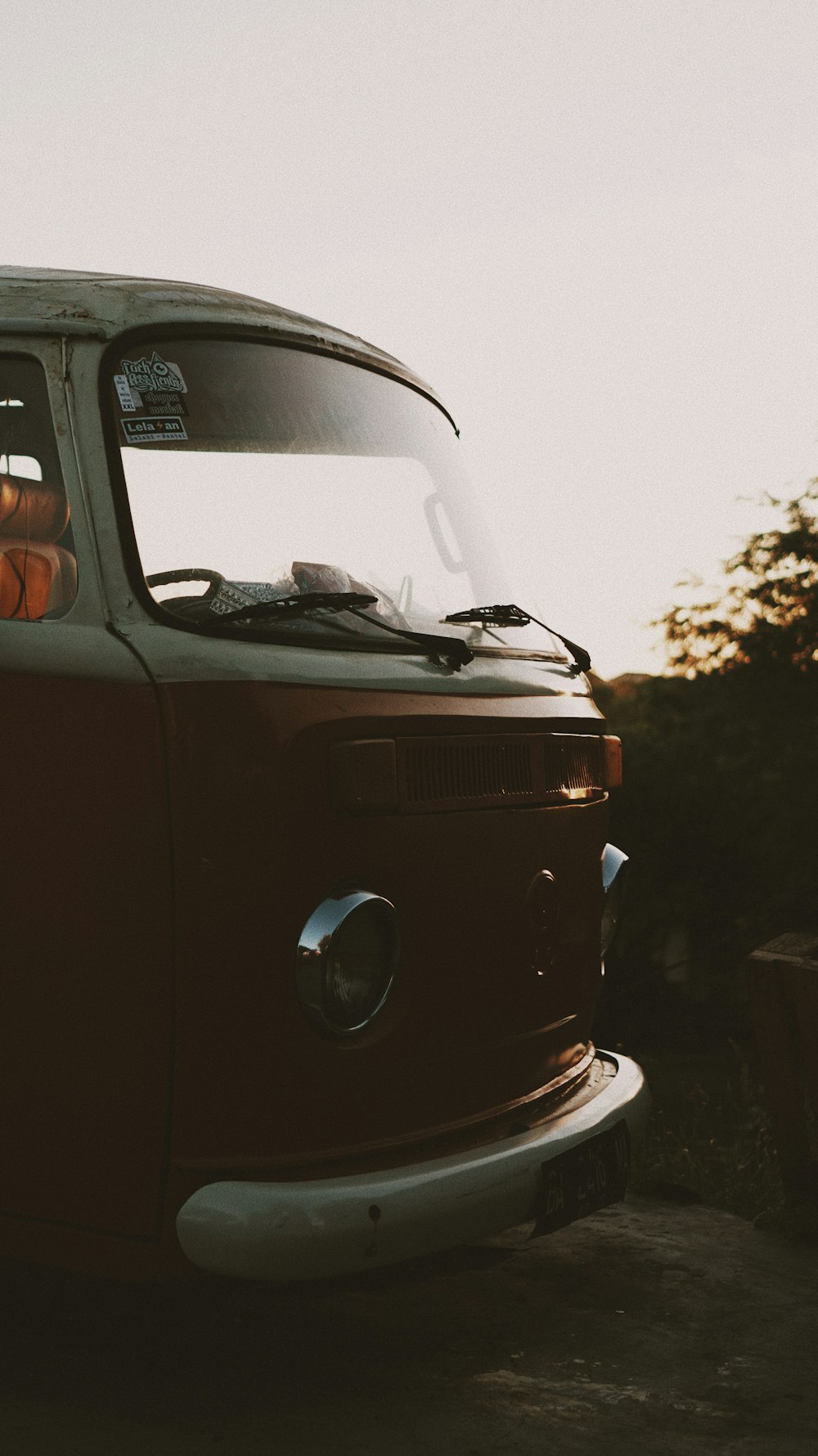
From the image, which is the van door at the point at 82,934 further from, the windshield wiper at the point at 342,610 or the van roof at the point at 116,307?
the van roof at the point at 116,307

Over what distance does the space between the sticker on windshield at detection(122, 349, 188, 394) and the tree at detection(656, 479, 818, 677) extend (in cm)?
1374

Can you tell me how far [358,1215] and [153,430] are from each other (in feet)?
5.45

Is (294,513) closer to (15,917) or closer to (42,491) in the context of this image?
(42,491)

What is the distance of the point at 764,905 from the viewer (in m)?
12.0

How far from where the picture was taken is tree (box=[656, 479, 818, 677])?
1614 cm

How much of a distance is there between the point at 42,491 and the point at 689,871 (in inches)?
372

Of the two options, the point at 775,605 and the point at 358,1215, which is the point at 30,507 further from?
the point at 775,605

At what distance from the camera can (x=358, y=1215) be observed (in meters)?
2.77

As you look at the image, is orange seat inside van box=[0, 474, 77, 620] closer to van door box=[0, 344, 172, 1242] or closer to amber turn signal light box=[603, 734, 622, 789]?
van door box=[0, 344, 172, 1242]

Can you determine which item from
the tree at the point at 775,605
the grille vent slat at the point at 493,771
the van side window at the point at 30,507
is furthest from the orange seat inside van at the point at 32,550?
the tree at the point at 775,605

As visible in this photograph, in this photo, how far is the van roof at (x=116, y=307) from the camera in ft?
10.1

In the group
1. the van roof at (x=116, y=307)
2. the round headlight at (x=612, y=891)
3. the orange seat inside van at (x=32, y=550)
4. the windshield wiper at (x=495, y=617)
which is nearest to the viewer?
the orange seat inside van at (x=32, y=550)

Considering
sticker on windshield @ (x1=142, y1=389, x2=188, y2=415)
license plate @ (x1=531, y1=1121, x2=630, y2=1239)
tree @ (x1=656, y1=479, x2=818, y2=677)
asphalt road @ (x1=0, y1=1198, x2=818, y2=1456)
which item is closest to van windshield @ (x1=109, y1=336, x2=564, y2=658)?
sticker on windshield @ (x1=142, y1=389, x2=188, y2=415)

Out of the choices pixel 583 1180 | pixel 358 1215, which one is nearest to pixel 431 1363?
pixel 583 1180
